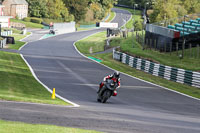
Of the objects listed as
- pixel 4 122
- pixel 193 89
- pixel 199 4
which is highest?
pixel 199 4

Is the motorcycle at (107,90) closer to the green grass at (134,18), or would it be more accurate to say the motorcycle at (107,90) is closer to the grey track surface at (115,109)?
the grey track surface at (115,109)

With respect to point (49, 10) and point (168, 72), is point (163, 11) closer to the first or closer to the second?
point (168, 72)

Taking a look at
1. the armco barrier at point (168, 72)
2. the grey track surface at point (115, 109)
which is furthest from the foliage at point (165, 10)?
the grey track surface at point (115, 109)

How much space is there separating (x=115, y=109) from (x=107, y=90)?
8.10ft

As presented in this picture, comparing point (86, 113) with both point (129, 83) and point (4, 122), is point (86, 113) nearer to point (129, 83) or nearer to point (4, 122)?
point (4, 122)

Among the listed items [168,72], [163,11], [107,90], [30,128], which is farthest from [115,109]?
[163,11]

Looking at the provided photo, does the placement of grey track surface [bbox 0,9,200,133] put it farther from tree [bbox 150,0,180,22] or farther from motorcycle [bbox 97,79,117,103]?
tree [bbox 150,0,180,22]

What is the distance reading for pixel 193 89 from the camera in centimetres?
3238

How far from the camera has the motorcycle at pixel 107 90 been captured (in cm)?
2083

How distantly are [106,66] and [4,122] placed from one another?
33.3 m

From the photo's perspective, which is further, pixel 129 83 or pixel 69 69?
pixel 69 69

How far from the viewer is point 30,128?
1180 centimetres

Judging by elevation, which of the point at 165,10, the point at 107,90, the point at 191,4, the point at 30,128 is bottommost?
the point at 107,90

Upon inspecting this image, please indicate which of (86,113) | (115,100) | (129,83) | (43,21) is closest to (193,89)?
(129,83)
